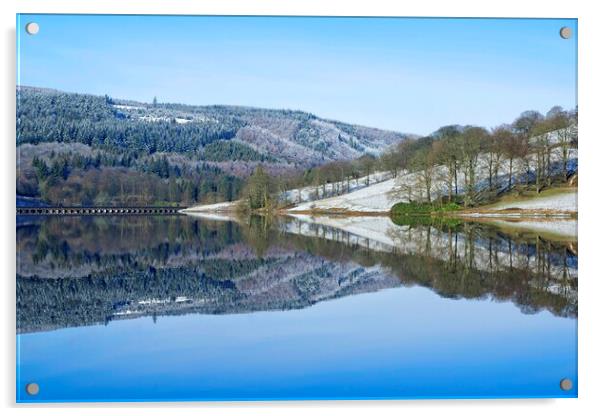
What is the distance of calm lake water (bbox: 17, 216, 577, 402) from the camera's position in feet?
16.0

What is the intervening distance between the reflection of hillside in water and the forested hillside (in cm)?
83

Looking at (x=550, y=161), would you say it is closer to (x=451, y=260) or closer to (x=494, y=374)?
(x=451, y=260)

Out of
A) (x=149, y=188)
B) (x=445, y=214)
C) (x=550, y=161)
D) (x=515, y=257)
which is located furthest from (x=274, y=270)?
(x=445, y=214)

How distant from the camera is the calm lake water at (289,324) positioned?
489cm

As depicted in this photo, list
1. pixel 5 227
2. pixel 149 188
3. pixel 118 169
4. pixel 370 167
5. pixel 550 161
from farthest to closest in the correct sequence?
pixel 370 167
pixel 550 161
pixel 149 188
pixel 118 169
pixel 5 227

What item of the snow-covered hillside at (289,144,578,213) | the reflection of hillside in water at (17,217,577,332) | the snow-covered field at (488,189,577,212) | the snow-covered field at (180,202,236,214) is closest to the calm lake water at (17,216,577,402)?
the reflection of hillside in water at (17,217,577,332)

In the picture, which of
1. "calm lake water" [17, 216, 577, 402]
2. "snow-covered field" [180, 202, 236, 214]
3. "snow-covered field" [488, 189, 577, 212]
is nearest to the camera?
"calm lake water" [17, 216, 577, 402]

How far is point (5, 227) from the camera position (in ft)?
17.6

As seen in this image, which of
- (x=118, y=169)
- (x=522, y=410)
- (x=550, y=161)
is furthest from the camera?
(x=550, y=161)

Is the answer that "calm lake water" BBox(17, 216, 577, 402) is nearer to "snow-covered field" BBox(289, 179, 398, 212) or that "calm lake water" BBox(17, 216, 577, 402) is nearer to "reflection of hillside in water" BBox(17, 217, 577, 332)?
"reflection of hillside in water" BBox(17, 217, 577, 332)

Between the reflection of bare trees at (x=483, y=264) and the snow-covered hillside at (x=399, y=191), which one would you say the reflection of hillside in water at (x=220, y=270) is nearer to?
the reflection of bare trees at (x=483, y=264)

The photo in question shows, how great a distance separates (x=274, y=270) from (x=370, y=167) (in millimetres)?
7860

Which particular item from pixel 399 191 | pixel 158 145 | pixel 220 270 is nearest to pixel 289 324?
pixel 220 270

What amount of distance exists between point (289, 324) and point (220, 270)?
2839mm
